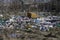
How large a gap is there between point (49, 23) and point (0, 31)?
6.99ft

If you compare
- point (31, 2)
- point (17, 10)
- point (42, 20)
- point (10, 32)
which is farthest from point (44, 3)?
point (10, 32)

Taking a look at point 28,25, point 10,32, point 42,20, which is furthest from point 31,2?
point 10,32

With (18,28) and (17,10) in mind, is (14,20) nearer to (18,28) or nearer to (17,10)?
(18,28)

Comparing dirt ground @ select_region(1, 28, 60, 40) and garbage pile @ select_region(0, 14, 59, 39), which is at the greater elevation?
garbage pile @ select_region(0, 14, 59, 39)

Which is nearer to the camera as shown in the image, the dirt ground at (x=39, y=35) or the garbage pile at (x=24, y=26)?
the dirt ground at (x=39, y=35)

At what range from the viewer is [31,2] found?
38.2ft

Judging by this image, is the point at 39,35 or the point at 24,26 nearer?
the point at 39,35

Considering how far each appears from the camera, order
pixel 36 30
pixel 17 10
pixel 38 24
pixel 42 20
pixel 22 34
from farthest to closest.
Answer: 1. pixel 17 10
2. pixel 42 20
3. pixel 38 24
4. pixel 36 30
5. pixel 22 34

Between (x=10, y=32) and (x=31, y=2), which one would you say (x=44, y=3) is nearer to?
(x=31, y=2)

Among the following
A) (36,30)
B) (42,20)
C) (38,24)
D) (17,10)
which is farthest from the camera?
(17,10)

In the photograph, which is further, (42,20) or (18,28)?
(42,20)

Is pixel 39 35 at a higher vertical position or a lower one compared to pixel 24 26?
lower

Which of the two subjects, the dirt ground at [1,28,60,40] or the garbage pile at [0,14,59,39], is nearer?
the dirt ground at [1,28,60,40]

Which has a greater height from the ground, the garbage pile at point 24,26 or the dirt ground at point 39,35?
the garbage pile at point 24,26
